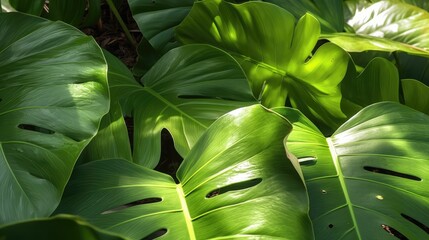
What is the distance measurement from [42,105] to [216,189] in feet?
1.01

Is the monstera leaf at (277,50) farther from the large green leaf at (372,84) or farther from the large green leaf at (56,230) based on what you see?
the large green leaf at (56,230)

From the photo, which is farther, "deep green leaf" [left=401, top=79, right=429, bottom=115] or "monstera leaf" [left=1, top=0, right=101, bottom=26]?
"monstera leaf" [left=1, top=0, right=101, bottom=26]

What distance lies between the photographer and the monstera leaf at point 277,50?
46.1 inches

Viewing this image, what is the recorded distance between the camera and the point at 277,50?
4.01ft

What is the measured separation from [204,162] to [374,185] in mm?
281

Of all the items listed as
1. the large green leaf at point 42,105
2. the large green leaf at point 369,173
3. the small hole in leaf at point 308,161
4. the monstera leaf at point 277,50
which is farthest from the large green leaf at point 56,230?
the monstera leaf at point 277,50

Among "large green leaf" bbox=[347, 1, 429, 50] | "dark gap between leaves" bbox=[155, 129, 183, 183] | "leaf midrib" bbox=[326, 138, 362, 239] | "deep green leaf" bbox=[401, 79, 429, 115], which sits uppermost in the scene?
"large green leaf" bbox=[347, 1, 429, 50]

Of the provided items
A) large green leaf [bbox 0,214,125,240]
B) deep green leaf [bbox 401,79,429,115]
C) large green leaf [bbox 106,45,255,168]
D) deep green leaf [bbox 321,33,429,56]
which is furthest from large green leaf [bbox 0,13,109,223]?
deep green leaf [bbox 401,79,429,115]

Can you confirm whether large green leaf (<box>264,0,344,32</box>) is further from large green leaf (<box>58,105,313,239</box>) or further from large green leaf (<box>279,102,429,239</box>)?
large green leaf (<box>58,105,313,239</box>)

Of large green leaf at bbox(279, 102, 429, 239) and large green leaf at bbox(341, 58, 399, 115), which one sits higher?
large green leaf at bbox(341, 58, 399, 115)

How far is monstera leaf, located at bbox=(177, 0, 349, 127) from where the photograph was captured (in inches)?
46.1

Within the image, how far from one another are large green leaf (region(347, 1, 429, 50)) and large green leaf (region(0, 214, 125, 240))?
1043 millimetres

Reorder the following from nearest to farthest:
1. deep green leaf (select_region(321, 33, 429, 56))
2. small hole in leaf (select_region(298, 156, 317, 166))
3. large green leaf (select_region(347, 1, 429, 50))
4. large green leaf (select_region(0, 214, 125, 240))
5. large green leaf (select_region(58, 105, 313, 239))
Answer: large green leaf (select_region(0, 214, 125, 240)) → large green leaf (select_region(58, 105, 313, 239)) → small hole in leaf (select_region(298, 156, 317, 166)) → deep green leaf (select_region(321, 33, 429, 56)) → large green leaf (select_region(347, 1, 429, 50))

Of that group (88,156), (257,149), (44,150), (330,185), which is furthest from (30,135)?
(330,185)
